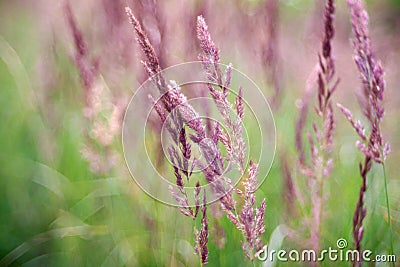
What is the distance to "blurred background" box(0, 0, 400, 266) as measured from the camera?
4.07 ft

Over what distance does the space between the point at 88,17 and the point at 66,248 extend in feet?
3.24

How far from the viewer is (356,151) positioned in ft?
5.39

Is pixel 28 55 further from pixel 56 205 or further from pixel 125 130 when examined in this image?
pixel 125 130

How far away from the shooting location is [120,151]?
5.08ft

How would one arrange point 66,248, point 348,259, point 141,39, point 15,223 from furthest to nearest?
1. point 15,223
2. point 66,248
3. point 348,259
4. point 141,39

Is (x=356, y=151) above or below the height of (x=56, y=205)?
above

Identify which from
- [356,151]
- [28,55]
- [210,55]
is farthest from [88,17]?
[210,55]

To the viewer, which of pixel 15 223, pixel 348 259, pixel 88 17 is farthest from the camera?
pixel 88 17

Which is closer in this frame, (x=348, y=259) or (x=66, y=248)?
(x=348, y=259)

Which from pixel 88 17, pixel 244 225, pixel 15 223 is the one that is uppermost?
pixel 88 17

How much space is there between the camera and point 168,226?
4.12 feet

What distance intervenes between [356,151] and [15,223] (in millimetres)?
1066

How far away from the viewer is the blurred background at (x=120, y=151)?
4.07 feet

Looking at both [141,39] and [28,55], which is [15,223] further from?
[28,55]
